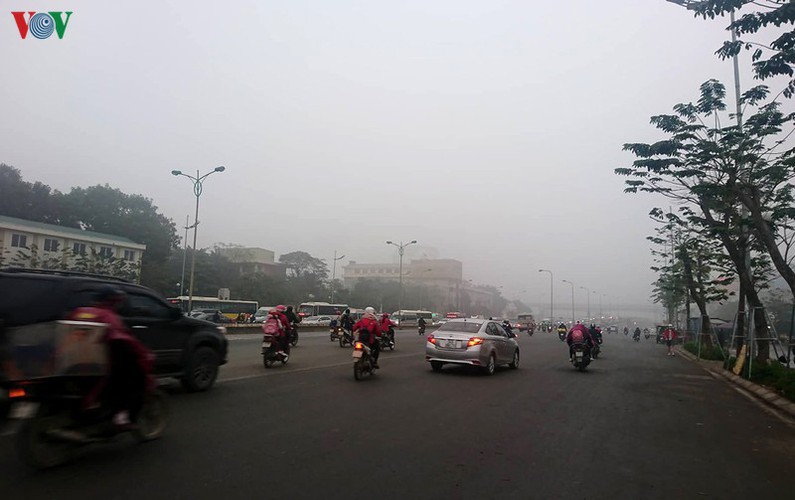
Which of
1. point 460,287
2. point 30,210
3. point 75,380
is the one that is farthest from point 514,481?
point 460,287

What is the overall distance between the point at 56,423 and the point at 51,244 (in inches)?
2129

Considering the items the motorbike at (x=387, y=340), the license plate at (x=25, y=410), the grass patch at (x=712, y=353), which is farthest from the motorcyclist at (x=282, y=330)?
the grass patch at (x=712, y=353)

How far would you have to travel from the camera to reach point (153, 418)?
6.34m

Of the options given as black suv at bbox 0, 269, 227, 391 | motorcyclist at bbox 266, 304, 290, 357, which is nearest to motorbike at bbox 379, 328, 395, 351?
motorcyclist at bbox 266, 304, 290, 357

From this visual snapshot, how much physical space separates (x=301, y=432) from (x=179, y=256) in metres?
70.8

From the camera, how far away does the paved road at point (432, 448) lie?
504 centimetres

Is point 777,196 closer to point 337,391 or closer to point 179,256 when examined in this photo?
point 337,391

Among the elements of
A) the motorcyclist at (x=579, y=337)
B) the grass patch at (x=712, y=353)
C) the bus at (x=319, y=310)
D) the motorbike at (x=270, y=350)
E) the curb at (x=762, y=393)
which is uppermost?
the bus at (x=319, y=310)

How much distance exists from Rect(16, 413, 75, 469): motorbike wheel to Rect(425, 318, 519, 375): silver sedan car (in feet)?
33.1

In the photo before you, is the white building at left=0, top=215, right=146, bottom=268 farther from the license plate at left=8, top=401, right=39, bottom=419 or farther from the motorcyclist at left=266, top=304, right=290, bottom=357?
the license plate at left=8, top=401, right=39, bottom=419

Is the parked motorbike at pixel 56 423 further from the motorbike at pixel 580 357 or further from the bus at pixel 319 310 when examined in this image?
the bus at pixel 319 310

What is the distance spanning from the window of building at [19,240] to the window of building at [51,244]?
1.97 metres

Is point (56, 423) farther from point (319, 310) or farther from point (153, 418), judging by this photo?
point (319, 310)

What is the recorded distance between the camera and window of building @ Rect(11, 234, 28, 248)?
4750cm
